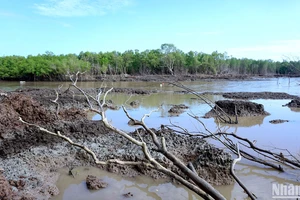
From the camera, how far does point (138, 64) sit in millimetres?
64250

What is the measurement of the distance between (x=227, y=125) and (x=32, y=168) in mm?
7205

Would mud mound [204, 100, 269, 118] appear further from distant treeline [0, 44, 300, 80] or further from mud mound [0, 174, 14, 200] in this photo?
distant treeline [0, 44, 300, 80]

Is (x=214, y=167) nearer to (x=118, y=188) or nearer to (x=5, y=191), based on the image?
(x=118, y=188)

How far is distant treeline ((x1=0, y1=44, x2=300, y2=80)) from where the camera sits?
52.3 meters

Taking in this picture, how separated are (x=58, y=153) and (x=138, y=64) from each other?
59162mm

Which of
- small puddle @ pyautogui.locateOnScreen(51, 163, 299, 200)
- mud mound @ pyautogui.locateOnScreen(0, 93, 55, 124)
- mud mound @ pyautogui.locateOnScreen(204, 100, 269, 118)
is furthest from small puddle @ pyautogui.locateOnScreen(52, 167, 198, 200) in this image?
mud mound @ pyautogui.locateOnScreen(204, 100, 269, 118)

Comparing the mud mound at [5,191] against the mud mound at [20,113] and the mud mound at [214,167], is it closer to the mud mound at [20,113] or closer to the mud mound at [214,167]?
the mud mound at [214,167]

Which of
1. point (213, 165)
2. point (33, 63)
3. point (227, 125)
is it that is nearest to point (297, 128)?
point (227, 125)

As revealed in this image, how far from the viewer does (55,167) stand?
5363mm

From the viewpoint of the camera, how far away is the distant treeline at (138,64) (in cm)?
5234

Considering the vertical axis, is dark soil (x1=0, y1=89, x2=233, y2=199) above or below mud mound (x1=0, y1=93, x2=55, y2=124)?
below

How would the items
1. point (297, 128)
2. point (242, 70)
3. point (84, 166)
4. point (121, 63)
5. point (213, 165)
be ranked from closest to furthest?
point (213, 165) < point (84, 166) < point (297, 128) < point (121, 63) < point (242, 70)

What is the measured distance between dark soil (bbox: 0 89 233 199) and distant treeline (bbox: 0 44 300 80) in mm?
44808

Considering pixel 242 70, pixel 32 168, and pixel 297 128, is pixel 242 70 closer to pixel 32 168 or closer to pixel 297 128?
pixel 297 128
